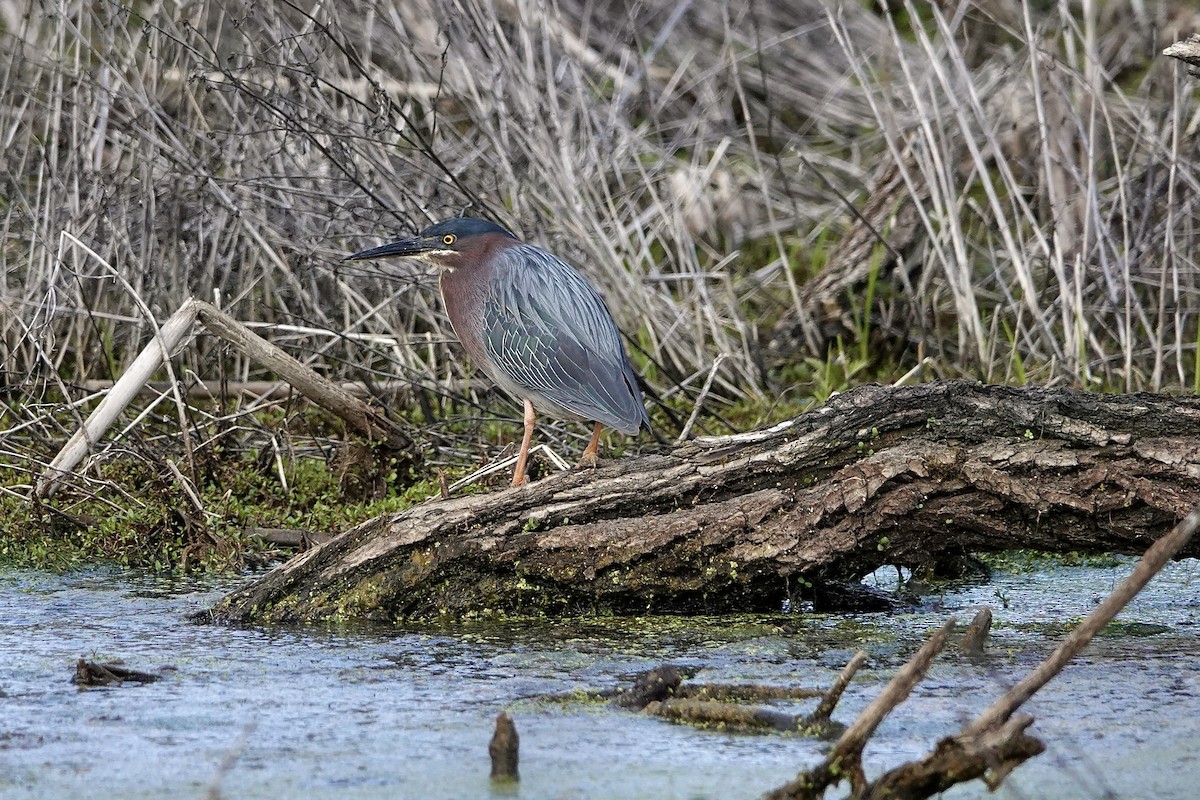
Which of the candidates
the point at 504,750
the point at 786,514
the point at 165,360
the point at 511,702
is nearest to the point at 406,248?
the point at 165,360

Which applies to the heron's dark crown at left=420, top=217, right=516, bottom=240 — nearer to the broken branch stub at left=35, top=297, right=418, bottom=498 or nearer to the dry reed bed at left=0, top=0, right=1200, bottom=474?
the dry reed bed at left=0, top=0, right=1200, bottom=474

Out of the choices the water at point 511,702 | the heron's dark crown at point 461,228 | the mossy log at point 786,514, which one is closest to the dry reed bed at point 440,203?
the heron's dark crown at point 461,228

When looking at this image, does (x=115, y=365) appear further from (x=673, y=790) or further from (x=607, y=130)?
(x=673, y=790)

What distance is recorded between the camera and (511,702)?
3096 mm

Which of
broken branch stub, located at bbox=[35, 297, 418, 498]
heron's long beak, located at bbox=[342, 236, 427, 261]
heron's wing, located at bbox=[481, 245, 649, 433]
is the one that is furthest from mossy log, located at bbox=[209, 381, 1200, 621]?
heron's long beak, located at bbox=[342, 236, 427, 261]

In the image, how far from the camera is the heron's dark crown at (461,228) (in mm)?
4703

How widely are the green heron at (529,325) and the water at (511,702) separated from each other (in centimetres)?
88

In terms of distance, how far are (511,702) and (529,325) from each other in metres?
1.73

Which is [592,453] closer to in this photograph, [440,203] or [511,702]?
[511,702]

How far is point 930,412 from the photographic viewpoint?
143 inches

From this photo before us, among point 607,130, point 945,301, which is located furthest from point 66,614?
point 945,301

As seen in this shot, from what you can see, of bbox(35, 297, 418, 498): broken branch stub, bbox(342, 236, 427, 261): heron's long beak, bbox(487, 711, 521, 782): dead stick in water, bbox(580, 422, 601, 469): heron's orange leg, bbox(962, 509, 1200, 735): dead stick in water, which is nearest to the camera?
bbox(962, 509, 1200, 735): dead stick in water

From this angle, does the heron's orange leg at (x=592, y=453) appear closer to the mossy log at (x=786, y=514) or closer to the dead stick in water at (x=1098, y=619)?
the mossy log at (x=786, y=514)

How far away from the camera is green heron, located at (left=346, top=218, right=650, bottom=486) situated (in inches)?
173
